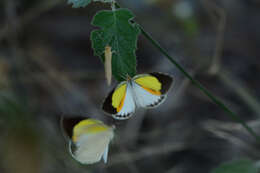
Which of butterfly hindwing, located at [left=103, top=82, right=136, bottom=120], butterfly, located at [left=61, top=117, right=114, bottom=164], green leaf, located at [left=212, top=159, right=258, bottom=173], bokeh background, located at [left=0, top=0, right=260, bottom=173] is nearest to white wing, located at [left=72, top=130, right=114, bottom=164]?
butterfly, located at [left=61, top=117, right=114, bottom=164]

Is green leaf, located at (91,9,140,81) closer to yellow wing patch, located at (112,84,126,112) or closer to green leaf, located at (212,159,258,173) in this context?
yellow wing patch, located at (112,84,126,112)

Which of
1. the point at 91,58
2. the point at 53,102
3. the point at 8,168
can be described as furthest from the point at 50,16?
the point at 8,168

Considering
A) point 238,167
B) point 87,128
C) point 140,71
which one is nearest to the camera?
point 87,128

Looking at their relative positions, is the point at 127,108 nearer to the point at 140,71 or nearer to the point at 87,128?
the point at 87,128

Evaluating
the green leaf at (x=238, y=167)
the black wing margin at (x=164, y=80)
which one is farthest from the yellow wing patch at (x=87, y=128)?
the green leaf at (x=238, y=167)

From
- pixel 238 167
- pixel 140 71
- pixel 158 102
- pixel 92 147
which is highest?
pixel 158 102

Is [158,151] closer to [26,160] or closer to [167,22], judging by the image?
[26,160]

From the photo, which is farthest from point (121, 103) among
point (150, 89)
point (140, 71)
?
point (140, 71)
